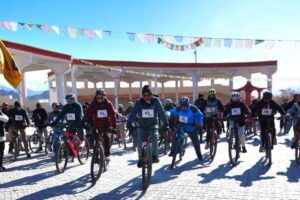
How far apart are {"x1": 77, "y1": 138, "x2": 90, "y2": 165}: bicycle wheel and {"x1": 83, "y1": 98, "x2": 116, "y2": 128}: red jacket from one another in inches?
59.7

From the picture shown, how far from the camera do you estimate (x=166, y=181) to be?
6957 millimetres

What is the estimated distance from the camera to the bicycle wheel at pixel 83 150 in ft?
29.5

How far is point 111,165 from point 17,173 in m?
2.32

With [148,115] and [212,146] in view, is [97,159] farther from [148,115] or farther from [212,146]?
[212,146]

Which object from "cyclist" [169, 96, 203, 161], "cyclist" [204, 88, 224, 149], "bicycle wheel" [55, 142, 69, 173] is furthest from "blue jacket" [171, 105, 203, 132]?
"bicycle wheel" [55, 142, 69, 173]

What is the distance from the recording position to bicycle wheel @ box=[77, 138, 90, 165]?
8998mm

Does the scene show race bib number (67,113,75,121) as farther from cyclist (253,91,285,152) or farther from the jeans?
cyclist (253,91,285,152)

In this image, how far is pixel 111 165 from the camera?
886 cm

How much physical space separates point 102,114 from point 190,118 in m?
2.29

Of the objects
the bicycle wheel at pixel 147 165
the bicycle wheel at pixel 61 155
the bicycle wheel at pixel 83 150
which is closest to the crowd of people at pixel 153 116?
the bicycle wheel at pixel 147 165

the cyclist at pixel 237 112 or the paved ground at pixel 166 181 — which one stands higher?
the cyclist at pixel 237 112

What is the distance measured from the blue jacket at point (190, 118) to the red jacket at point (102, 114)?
1.88 m

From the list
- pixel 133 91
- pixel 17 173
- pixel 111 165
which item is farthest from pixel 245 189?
pixel 133 91

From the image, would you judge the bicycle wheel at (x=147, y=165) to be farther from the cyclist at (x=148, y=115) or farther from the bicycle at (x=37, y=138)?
the bicycle at (x=37, y=138)
